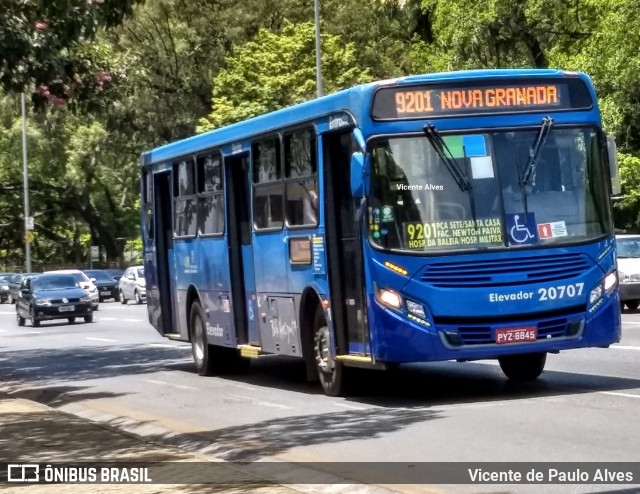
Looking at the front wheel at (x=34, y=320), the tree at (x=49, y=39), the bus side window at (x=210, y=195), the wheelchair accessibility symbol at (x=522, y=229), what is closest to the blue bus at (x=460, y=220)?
the wheelchair accessibility symbol at (x=522, y=229)

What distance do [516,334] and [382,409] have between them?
153cm

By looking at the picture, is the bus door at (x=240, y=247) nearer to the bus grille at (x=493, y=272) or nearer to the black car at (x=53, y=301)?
the bus grille at (x=493, y=272)

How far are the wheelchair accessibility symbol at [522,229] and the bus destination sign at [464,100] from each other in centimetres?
108

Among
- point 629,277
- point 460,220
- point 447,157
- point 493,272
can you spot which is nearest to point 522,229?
point 493,272

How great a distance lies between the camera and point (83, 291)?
42750mm

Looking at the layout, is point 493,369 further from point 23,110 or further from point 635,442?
point 23,110

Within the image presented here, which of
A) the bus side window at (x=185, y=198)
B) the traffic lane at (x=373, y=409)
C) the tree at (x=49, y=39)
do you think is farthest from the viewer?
the bus side window at (x=185, y=198)

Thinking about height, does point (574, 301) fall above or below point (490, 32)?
below

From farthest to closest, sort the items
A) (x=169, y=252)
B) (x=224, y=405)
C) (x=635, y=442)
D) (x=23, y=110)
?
(x=23, y=110) → (x=169, y=252) → (x=224, y=405) → (x=635, y=442)

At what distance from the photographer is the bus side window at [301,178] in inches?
606

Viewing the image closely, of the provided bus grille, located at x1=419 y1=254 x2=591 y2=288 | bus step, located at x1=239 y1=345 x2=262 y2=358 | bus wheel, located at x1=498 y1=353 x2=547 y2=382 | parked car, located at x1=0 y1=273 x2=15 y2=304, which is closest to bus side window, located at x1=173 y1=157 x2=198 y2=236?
bus step, located at x1=239 y1=345 x2=262 y2=358

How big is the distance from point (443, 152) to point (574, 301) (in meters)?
1.96

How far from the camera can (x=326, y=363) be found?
15523 millimetres

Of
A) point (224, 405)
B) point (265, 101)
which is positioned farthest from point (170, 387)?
point (265, 101)
